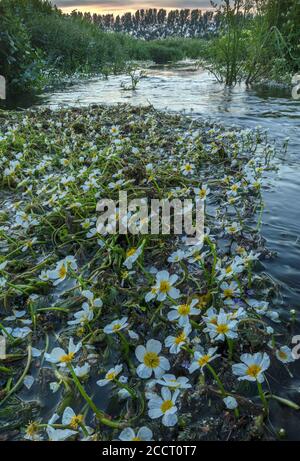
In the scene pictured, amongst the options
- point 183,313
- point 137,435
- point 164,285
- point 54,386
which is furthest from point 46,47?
point 137,435

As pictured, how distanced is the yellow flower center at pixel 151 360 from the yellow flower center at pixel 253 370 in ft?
1.27

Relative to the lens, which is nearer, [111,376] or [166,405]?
[166,405]

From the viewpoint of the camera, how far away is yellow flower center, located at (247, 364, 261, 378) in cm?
170

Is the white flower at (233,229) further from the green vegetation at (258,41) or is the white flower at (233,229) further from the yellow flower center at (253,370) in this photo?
the green vegetation at (258,41)

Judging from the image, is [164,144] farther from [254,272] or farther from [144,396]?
[144,396]

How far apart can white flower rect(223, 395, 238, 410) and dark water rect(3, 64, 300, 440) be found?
17cm

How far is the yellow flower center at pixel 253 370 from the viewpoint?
1699 millimetres

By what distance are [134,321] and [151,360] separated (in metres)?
0.49

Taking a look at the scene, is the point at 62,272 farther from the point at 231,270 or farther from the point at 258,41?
the point at 258,41

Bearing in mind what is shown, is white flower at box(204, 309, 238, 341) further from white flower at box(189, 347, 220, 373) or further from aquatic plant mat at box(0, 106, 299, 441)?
→ white flower at box(189, 347, 220, 373)

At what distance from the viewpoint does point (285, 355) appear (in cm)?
204

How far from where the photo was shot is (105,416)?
1.77 m

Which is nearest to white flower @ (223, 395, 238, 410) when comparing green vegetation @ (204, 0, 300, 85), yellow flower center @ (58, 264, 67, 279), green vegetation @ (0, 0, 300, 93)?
yellow flower center @ (58, 264, 67, 279)
